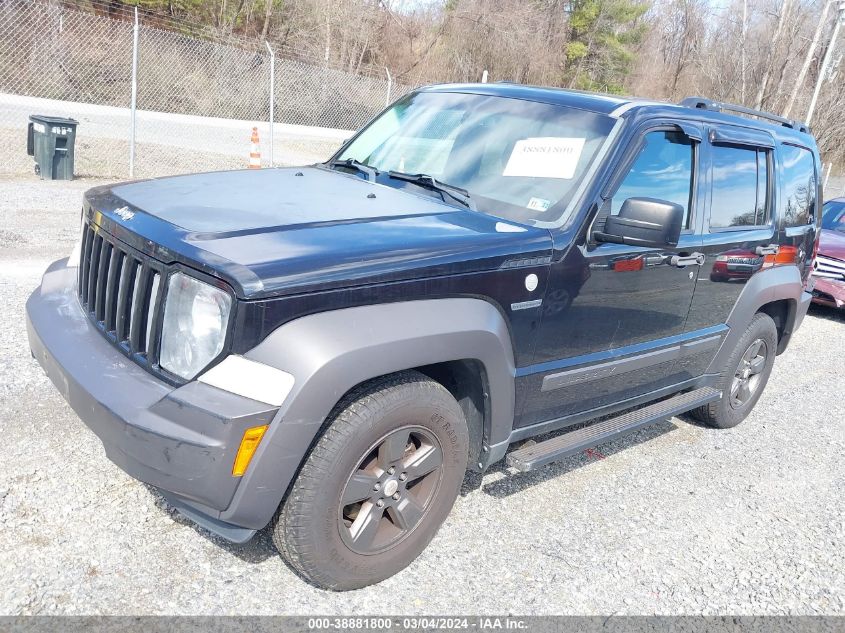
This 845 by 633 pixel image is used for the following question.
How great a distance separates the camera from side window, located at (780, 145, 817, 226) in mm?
4859

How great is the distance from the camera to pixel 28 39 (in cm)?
2005

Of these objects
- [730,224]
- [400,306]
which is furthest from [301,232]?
[730,224]

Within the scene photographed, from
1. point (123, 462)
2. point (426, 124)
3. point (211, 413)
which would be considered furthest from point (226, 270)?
point (426, 124)

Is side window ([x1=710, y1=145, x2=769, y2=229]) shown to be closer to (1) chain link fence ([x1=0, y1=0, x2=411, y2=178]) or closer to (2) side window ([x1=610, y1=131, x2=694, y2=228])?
(2) side window ([x1=610, y1=131, x2=694, y2=228])

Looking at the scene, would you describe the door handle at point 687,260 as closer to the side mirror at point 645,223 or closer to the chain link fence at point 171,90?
the side mirror at point 645,223

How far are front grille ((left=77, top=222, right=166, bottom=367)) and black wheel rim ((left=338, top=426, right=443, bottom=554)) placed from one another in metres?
0.87

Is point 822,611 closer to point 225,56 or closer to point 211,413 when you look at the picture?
point 211,413

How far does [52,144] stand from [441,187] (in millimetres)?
9275

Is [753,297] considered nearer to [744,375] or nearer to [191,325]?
[744,375]

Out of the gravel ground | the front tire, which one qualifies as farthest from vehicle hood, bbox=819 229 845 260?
the front tire

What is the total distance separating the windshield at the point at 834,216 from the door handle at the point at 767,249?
18.9ft

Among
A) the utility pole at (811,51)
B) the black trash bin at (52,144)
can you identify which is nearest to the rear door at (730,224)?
the black trash bin at (52,144)

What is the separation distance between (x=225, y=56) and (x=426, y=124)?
19430 mm

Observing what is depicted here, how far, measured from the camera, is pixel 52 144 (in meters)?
10.8
